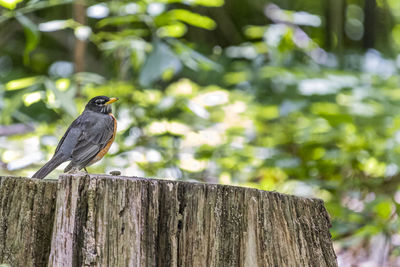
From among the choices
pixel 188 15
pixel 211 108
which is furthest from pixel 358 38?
pixel 188 15

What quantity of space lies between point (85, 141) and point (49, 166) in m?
0.52

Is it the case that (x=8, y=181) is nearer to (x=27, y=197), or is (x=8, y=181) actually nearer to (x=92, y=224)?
(x=27, y=197)

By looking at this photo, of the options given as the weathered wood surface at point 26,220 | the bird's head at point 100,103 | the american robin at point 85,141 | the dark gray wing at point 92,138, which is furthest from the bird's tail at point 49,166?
the bird's head at point 100,103

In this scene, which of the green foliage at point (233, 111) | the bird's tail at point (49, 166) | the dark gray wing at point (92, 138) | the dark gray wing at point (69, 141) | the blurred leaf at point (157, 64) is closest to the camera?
the bird's tail at point (49, 166)

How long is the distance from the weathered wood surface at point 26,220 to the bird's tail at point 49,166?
0.89 m

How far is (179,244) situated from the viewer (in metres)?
2.29

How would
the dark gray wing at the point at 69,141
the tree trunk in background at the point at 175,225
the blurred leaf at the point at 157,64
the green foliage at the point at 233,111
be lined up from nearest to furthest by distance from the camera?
the tree trunk in background at the point at 175,225, the dark gray wing at the point at 69,141, the blurred leaf at the point at 157,64, the green foliage at the point at 233,111

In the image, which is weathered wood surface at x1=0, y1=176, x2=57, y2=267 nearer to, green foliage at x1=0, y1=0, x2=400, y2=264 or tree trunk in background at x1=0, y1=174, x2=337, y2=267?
tree trunk in background at x1=0, y1=174, x2=337, y2=267

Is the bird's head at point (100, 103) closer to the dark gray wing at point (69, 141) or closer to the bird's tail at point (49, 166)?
the dark gray wing at point (69, 141)

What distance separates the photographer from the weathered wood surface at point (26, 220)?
221 centimetres

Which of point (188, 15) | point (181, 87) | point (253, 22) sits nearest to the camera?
point (188, 15)

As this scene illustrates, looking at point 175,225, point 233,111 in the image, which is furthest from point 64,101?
point 233,111

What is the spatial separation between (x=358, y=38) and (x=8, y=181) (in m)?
7.34

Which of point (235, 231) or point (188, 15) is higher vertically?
point (188, 15)
